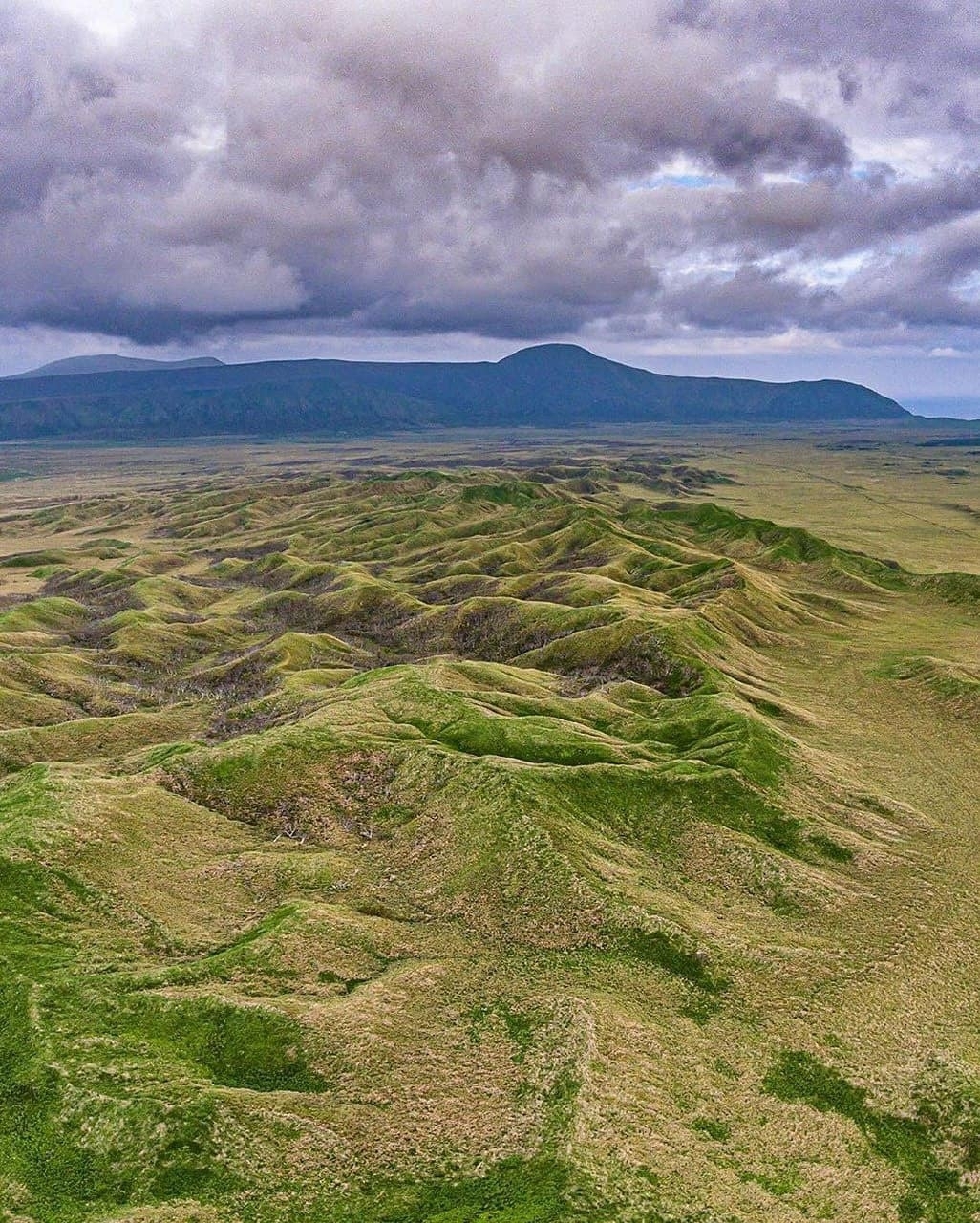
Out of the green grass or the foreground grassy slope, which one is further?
the green grass

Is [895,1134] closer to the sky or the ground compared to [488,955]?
closer to the ground

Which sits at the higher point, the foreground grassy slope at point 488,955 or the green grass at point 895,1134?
the foreground grassy slope at point 488,955

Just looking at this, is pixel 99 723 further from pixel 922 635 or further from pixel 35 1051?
pixel 922 635

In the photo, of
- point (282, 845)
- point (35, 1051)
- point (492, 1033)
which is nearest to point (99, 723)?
point (282, 845)

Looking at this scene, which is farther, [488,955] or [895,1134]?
[488,955]

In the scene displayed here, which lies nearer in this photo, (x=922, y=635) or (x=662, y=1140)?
(x=662, y=1140)

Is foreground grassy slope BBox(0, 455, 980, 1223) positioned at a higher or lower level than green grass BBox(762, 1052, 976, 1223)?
higher

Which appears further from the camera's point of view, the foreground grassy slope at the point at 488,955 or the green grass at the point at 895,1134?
the green grass at the point at 895,1134

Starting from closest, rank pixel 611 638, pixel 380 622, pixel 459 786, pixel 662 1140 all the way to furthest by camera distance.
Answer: pixel 662 1140, pixel 459 786, pixel 611 638, pixel 380 622
